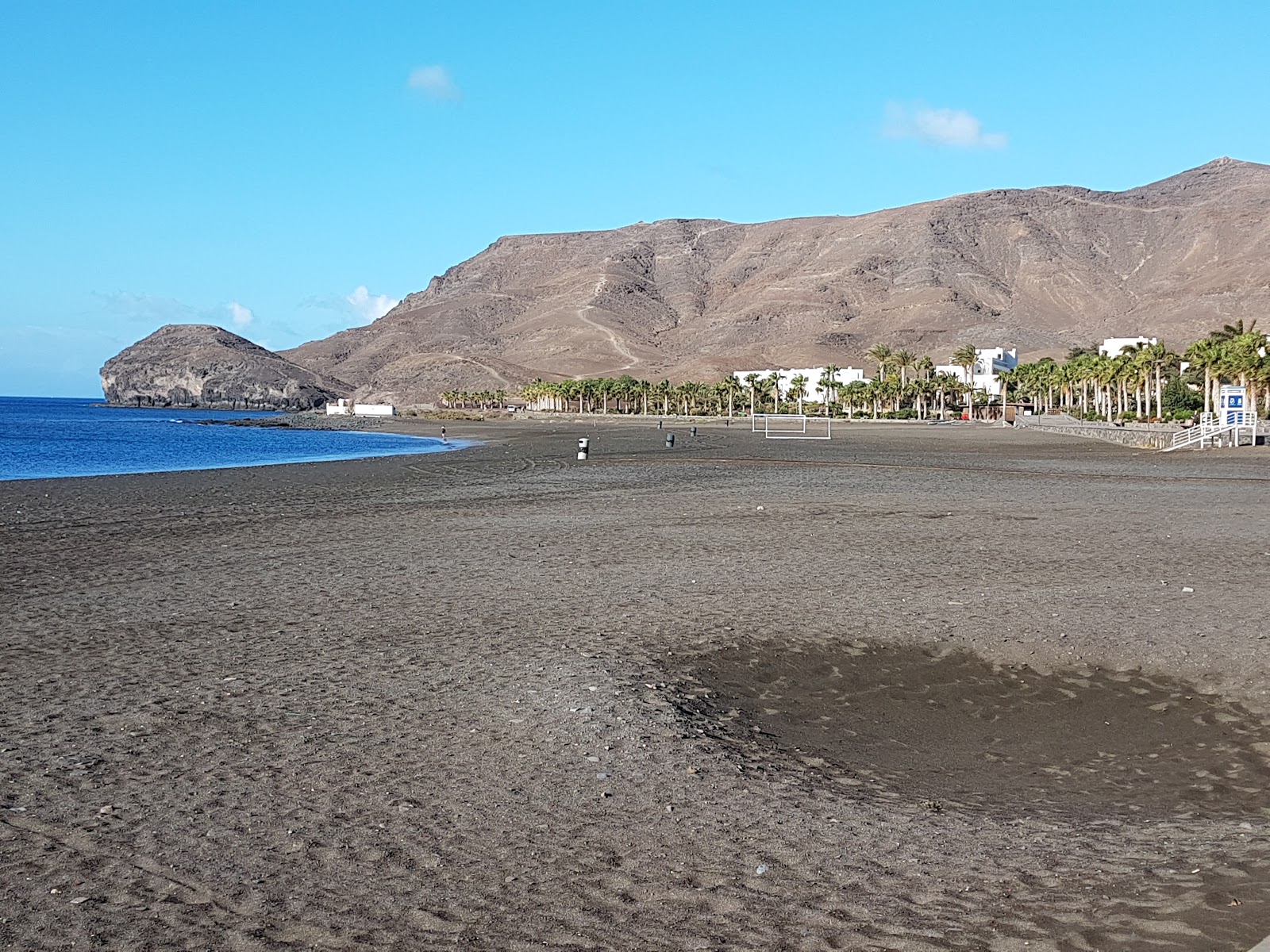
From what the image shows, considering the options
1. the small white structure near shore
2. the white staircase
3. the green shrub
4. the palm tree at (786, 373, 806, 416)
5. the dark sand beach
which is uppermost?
the palm tree at (786, 373, 806, 416)

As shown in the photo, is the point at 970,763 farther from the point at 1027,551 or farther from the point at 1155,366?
the point at 1155,366

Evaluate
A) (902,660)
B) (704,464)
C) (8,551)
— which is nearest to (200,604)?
(8,551)

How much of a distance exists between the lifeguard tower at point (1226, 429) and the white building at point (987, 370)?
87.8 meters

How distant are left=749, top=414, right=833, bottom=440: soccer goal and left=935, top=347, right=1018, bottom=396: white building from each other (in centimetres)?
2907

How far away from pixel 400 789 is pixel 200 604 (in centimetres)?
701

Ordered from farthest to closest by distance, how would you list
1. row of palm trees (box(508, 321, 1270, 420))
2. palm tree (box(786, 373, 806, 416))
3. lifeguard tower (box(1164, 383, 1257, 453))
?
1. palm tree (box(786, 373, 806, 416))
2. row of palm trees (box(508, 321, 1270, 420))
3. lifeguard tower (box(1164, 383, 1257, 453))

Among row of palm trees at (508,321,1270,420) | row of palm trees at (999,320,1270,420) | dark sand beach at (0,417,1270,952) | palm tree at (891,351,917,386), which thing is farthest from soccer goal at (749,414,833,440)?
dark sand beach at (0,417,1270,952)

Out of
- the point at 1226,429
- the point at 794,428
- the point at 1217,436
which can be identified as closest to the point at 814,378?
the point at 794,428

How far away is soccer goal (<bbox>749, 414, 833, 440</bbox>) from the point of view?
264 feet

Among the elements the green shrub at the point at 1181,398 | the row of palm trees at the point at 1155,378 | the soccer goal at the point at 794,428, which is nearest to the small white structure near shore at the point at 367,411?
the soccer goal at the point at 794,428

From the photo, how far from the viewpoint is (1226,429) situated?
5291cm

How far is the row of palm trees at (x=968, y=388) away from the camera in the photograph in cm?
8262

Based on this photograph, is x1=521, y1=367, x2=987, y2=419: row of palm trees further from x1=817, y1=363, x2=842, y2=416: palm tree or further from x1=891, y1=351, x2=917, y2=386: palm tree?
x1=891, y1=351, x2=917, y2=386: palm tree

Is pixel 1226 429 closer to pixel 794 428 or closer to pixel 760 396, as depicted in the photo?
pixel 794 428
